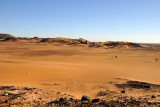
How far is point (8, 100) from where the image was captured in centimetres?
553

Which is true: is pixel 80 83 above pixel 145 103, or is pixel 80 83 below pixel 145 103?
below

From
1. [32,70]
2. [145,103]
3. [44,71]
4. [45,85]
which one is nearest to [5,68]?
[32,70]

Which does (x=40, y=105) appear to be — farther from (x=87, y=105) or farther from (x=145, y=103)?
(x=145, y=103)

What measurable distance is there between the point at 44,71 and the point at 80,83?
4.40 m

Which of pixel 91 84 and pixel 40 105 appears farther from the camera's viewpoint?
pixel 91 84

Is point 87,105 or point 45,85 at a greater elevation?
point 87,105

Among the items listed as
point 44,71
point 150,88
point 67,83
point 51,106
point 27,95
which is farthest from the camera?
point 44,71

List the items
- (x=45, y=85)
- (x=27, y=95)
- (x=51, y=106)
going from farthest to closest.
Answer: (x=45, y=85), (x=27, y=95), (x=51, y=106)

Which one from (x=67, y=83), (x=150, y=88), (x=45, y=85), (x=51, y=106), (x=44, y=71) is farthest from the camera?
(x=44, y=71)

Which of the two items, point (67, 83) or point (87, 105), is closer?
point (87, 105)

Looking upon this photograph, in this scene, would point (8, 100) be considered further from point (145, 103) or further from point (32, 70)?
point (32, 70)

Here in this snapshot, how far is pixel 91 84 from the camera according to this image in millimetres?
10328

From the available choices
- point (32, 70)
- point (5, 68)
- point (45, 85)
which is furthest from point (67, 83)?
point (5, 68)

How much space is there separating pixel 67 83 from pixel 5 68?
6830 mm
